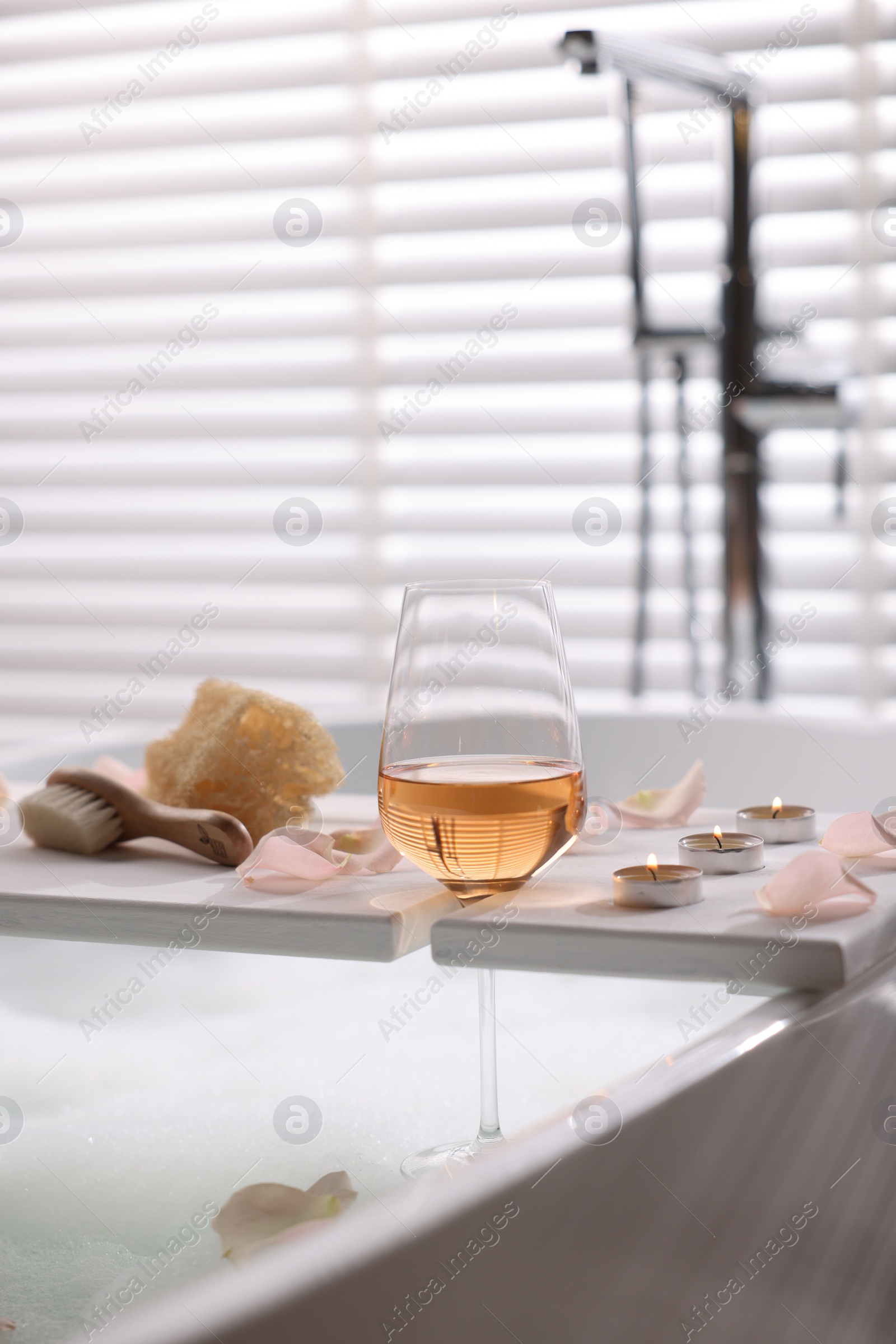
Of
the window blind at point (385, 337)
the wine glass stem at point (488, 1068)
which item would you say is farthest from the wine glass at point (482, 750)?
the window blind at point (385, 337)

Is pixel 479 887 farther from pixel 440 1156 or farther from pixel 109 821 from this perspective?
pixel 109 821

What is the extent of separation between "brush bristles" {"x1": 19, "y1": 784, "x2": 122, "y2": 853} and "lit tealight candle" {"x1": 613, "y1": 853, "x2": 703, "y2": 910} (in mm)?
307

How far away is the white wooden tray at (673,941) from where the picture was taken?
0.55 metres

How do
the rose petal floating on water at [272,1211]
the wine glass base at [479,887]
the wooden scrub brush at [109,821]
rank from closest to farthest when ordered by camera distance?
the rose petal floating on water at [272,1211] → the wine glass base at [479,887] → the wooden scrub brush at [109,821]

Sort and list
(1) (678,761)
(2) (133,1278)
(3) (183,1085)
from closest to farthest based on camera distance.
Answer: (2) (133,1278)
(3) (183,1085)
(1) (678,761)

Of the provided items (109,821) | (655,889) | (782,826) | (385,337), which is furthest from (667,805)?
(385,337)

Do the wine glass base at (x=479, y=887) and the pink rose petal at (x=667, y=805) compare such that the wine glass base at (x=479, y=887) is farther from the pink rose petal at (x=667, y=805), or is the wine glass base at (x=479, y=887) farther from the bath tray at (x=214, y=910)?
the pink rose petal at (x=667, y=805)

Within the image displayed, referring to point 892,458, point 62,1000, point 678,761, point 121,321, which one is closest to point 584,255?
point 892,458

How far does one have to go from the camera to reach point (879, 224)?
195 cm

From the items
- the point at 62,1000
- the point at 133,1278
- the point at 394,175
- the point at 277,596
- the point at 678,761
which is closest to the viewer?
the point at 133,1278

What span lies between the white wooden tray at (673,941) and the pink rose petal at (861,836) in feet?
0.21

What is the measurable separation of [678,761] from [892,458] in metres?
0.86

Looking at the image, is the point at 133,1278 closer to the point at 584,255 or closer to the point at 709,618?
the point at 709,618

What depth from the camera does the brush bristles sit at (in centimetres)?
75
